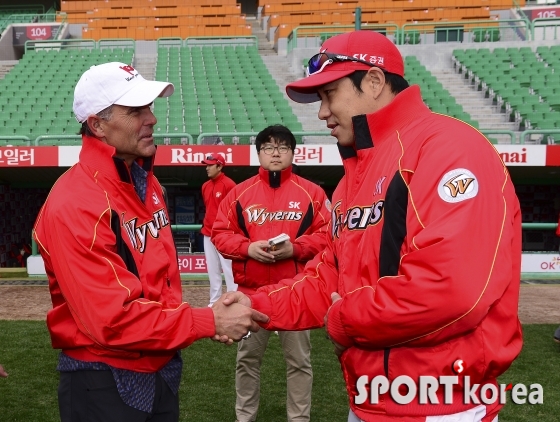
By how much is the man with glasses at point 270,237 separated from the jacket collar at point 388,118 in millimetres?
2227

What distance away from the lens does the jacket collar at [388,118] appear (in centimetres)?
213

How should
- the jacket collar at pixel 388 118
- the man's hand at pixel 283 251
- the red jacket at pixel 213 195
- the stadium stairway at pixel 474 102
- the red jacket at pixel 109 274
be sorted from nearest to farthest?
the jacket collar at pixel 388 118, the red jacket at pixel 109 274, the man's hand at pixel 283 251, the red jacket at pixel 213 195, the stadium stairway at pixel 474 102

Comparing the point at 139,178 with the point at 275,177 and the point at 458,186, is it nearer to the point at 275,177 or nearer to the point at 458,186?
the point at 458,186

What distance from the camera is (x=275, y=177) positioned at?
15.6 feet

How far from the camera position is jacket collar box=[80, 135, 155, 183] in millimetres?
2535

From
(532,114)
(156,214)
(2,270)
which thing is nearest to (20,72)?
(2,270)

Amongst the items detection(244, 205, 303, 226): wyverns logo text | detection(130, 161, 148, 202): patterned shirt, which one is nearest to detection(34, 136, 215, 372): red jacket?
detection(130, 161, 148, 202): patterned shirt

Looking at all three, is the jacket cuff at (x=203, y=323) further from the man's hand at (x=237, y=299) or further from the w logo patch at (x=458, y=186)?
the w logo patch at (x=458, y=186)

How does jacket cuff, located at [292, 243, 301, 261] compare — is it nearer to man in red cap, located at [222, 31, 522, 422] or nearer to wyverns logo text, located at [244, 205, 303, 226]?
wyverns logo text, located at [244, 205, 303, 226]

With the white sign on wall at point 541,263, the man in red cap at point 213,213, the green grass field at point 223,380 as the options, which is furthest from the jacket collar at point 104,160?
the white sign on wall at point 541,263

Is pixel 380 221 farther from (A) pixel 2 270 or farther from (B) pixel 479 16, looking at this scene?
(B) pixel 479 16

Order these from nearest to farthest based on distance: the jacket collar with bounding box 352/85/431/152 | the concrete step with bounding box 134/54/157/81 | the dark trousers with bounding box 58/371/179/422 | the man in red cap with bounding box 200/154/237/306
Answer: the jacket collar with bounding box 352/85/431/152, the dark trousers with bounding box 58/371/179/422, the man in red cap with bounding box 200/154/237/306, the concrete step with bounding box 134/54/157/81

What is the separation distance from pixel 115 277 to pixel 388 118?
3.83 ft

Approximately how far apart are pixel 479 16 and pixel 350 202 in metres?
24.5
